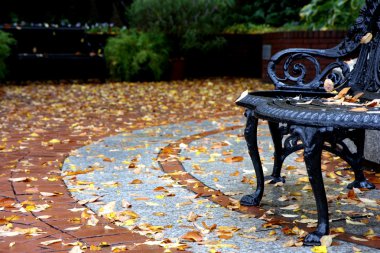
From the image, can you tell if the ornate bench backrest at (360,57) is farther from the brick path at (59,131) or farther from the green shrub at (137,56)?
the green shrub at (137,56)

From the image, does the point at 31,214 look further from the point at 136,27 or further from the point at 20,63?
the point at 136,27

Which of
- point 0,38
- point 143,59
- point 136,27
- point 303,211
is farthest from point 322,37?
point 303,211

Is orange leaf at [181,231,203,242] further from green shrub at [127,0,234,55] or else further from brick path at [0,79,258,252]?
green shrub at [127,0,234,55]

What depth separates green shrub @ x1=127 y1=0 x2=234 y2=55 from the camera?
14461mm

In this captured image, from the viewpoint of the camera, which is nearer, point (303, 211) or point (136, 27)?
A: point (303, 211)

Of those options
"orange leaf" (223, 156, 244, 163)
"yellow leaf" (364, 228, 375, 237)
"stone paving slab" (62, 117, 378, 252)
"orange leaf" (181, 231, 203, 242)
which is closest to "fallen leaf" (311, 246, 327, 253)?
"stone paving slab" (62, 117, 378, 252)

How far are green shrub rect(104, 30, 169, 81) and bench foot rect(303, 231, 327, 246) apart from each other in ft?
34.8

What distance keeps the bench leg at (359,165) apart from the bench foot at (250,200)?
72 centimetres

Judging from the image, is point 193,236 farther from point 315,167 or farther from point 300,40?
point 300,40

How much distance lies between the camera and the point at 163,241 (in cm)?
324

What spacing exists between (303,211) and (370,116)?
999mm

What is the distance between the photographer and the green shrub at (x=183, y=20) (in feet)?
47.4

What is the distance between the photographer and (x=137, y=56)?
13594mm

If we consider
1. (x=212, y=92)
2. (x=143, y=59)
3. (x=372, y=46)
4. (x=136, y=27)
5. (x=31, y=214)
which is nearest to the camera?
(x=31, y=214)
